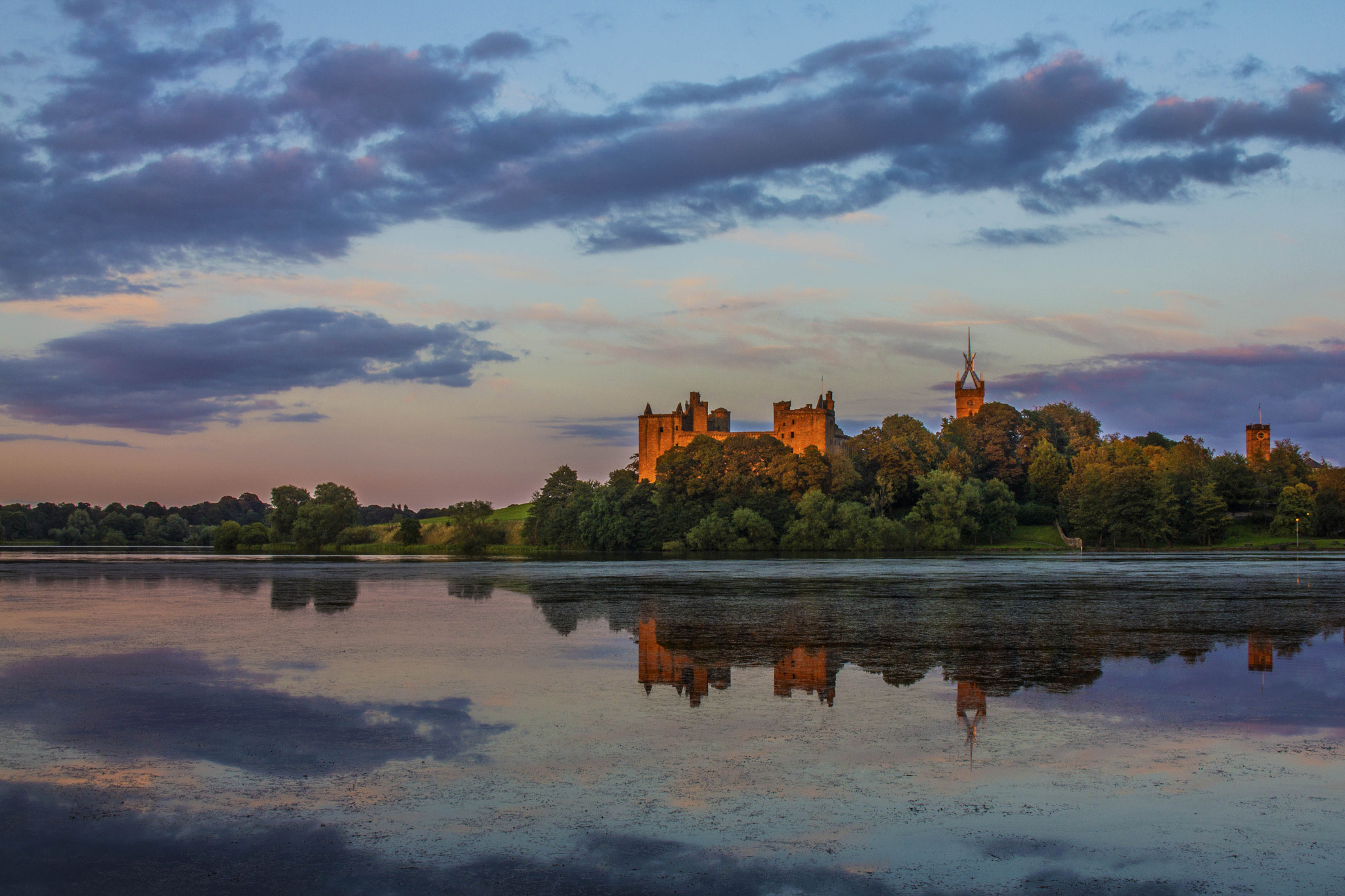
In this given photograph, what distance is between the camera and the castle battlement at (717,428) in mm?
114750

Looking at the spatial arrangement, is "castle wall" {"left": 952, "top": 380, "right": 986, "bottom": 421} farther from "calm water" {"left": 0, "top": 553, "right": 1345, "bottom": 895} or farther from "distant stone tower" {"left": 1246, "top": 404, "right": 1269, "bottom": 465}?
"calm water" {"left": 0, "top": 553, "right": 1345, "bottom": 895}

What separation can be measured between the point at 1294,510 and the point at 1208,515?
7.00 metres

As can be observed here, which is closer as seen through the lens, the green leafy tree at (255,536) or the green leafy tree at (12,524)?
the green leafy tree at (255,536)

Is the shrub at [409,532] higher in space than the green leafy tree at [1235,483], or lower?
lower

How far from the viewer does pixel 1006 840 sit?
259 inches

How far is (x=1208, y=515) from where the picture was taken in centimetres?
8188

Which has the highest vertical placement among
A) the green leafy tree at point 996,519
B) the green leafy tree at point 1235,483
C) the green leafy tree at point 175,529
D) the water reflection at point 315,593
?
the green leafy tree at point 1235,483

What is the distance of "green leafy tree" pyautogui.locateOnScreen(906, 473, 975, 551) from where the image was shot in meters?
81.7

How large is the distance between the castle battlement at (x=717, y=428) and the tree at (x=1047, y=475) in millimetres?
22018

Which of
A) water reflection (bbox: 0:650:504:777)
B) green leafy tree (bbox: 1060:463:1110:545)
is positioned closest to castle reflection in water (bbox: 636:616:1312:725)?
water reflection (bbox: 0:650:504:777)

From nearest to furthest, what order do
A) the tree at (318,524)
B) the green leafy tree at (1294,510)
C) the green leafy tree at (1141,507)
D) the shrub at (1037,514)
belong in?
the green leafy tree at (1294,510) → the green leafy tree at (1141,507) → the tree at (318,524) → the shrub at (1037,514)

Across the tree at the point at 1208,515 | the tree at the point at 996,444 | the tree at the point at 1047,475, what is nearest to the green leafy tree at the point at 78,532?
the tree at the point at 996,444

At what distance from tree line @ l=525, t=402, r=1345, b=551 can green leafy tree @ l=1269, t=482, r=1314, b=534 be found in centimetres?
12

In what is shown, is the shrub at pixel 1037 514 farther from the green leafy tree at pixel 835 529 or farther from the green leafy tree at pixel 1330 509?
the green leafy tree at pixel 1330 509
